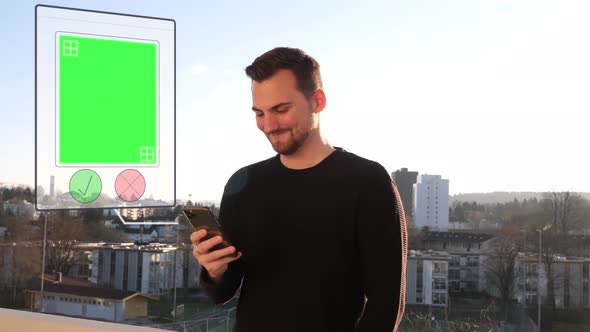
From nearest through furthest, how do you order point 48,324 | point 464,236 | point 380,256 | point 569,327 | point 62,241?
point 380,256 < point 48,324 < point 464,236 < point 569,327 < point 62,241

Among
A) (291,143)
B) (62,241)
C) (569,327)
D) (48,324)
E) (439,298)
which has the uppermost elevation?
(291,143)

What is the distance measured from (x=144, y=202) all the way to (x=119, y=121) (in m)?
0.36

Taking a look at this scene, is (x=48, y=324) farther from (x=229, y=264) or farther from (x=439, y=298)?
(x=439, y=298)

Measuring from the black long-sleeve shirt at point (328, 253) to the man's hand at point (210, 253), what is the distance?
0.05m

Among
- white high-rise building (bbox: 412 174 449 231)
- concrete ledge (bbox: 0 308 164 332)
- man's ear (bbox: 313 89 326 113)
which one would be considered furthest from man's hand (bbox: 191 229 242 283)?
white high-rise building (bbox: 412 174 449 231)

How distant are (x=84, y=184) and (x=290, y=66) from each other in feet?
5.03

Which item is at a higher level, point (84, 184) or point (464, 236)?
point (84, 184)

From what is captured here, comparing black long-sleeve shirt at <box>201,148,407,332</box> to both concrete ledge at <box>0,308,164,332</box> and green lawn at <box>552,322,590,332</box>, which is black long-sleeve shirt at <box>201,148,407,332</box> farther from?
green lawn at <box>552,322,590,332</box>

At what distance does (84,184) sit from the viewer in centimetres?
237

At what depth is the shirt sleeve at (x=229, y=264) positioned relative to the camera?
1.16m

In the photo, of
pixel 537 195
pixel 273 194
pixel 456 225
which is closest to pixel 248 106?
pixel 273 194

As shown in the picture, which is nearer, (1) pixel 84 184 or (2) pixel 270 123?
(2) pixel 270 123
